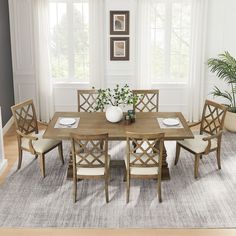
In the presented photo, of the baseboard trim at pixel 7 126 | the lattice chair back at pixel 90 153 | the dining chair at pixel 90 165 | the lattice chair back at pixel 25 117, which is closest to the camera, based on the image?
the lattice chair back at pixel 90 153

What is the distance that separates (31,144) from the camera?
642cm

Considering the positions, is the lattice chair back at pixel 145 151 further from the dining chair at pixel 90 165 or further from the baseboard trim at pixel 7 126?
the baseboard trim at pixel 7 126

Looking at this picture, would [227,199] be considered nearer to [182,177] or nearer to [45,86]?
[182,177]

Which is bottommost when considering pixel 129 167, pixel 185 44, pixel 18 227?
pixel 18 227

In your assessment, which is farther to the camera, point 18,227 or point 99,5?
point 99,5

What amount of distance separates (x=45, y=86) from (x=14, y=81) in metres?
0.68

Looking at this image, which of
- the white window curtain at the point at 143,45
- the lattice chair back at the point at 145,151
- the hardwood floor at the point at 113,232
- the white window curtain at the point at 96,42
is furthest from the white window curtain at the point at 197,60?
the hardwood floor at the point at 113,232

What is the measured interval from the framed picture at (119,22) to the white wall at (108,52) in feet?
0.25

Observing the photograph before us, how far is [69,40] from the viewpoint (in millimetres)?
8719

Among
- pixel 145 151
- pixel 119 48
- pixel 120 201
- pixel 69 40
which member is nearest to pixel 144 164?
pixel 145 151

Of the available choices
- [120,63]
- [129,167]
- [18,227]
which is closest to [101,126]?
[129,167]

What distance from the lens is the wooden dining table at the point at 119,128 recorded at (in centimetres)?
604

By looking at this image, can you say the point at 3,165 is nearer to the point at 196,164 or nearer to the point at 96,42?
the point at 196,164

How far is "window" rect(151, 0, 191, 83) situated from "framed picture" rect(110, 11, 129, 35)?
0.51 metres
